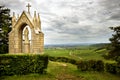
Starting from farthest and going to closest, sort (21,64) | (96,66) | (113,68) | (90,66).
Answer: (96,66) < (90,66) < (113,68) < (21,64)

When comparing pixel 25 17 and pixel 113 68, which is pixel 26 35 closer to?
pixel 25 17

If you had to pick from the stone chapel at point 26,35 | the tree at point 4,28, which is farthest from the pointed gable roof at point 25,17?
the tree at point 4,28

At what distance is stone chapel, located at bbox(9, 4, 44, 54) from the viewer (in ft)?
98.7

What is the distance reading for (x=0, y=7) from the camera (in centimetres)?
3584

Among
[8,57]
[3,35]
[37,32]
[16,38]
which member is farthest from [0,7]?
[8,57]

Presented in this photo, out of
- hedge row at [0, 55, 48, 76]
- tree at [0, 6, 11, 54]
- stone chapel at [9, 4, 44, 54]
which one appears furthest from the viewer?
tree at [0, 6, 11, 54]

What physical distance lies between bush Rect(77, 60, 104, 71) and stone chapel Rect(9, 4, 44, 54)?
20.6 ft

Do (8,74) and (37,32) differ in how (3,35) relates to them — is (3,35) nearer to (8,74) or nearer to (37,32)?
(37,32)

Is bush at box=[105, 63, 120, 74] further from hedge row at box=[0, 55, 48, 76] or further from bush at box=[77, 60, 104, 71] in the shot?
hedge row at box=[0, 55, 48, 76]

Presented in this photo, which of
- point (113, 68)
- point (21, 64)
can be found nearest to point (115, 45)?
point (113, 68)

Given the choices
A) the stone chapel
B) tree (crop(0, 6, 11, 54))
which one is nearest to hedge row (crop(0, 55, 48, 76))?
the stone chapel

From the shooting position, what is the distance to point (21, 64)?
25031 mm

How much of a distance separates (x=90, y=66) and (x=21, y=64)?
11.2 meters

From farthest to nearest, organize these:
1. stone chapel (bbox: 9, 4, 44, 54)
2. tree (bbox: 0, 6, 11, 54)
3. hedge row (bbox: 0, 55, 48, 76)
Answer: tree (bbox: 0, 6, 11, 54), stone chapel (bbox: 9, 4, 44, 54), hedge row (bbox: 0, 55, 48, 76)
